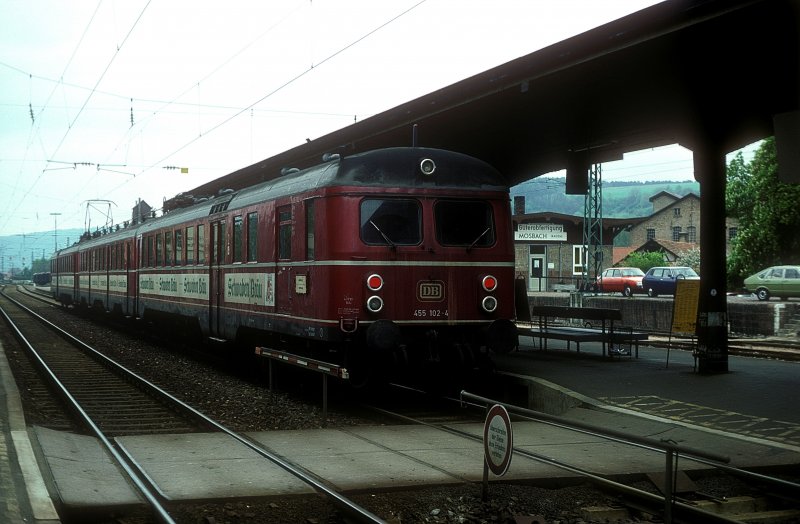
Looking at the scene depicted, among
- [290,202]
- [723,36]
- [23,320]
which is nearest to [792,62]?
[723,36]

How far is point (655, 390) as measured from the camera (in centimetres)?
1223

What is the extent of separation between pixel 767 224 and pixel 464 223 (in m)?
37.7

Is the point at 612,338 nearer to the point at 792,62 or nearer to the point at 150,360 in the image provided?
the point at 792,62

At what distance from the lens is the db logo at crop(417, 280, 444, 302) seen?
11.4m

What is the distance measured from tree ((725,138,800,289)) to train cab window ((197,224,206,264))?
1343 inches

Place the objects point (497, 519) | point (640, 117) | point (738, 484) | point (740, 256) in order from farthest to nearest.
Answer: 1. point (740, 256)
2. point (640, 117)
3. point (738, 484)
4. point (497, 519)

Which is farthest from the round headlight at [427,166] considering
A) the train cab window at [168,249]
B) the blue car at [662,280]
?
the blue car at [662,280]

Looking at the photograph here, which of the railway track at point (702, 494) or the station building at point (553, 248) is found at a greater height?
the station building at point (553, 248)

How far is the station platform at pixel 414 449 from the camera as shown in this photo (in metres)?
7.16

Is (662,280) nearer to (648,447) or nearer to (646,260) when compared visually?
(648,447)

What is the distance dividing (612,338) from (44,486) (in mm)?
11167

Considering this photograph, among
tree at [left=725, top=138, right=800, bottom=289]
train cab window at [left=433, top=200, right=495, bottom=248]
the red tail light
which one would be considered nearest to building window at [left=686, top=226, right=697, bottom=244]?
tree at [left=725, top=138, right=800, bottom=289]

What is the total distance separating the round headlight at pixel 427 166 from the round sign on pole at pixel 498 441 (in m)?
5.01

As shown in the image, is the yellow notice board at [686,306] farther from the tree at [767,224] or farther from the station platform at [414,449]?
the tree at [767,224]
